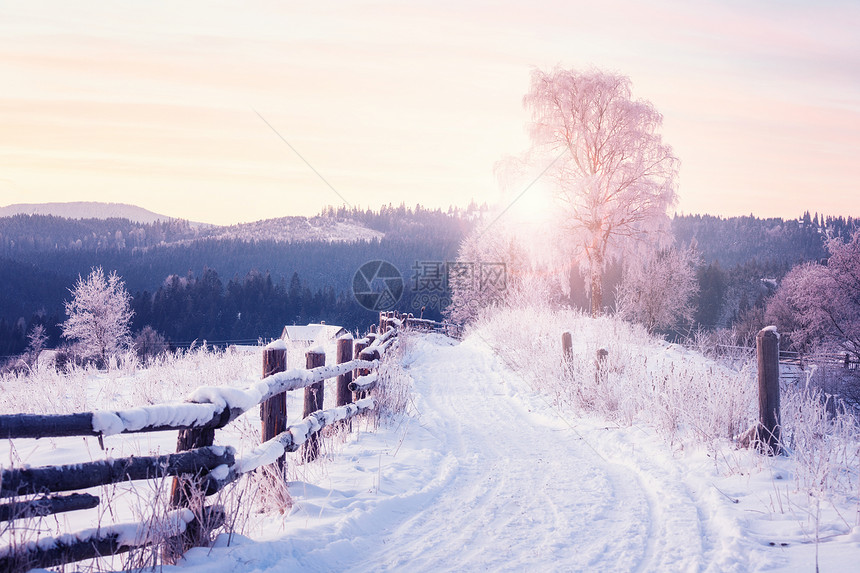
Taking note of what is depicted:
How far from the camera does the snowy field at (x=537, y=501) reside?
359cm

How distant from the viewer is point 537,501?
16.2ft

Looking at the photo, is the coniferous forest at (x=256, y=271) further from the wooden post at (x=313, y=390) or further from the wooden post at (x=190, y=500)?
the wooden post at (x=190, y=500)

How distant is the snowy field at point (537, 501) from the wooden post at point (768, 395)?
245 mm

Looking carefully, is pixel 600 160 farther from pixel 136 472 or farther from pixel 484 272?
pixel 484 272

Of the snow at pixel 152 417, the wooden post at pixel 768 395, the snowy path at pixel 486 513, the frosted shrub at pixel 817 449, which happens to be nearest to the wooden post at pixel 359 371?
the snowy path at pixel 486 513

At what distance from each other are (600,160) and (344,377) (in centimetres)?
1727

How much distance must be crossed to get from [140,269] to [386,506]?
5593 inches

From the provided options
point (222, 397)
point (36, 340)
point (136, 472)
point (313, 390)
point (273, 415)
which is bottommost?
point (36, 340)

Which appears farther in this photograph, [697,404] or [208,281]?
[208,281]

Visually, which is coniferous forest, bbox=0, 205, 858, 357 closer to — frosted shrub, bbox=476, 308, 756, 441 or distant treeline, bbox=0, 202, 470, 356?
distant treeline, bbox=0, 202, 470, 356

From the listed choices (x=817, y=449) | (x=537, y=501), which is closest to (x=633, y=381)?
(x=817, y=449)

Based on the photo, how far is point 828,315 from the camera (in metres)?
25.6

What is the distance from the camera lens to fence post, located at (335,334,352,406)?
752cm

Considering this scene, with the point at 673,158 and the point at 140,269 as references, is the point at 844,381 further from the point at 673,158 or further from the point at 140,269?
the point at 140,269
